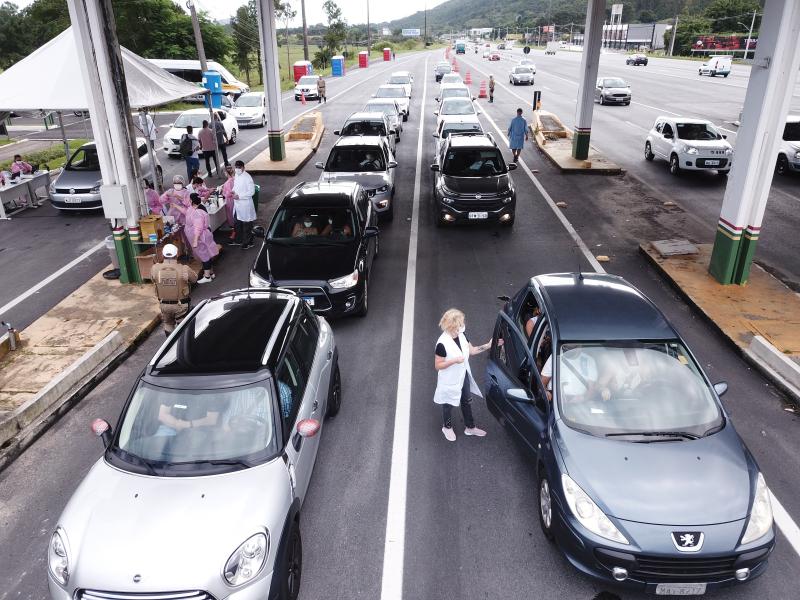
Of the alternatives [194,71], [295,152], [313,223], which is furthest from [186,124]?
[194,71]

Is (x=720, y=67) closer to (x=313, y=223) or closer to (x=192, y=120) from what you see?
(x=192, y=120)

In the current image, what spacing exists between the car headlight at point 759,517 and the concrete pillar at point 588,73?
1657 cm

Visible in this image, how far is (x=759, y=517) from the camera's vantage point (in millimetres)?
4422

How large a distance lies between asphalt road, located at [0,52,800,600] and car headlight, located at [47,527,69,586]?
86 centimetres

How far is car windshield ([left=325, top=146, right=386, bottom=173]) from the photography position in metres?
14.5

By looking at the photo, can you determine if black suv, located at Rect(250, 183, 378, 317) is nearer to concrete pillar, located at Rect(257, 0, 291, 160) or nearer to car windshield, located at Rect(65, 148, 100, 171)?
car windshield, located at Rect(65, 148, 100, 171)

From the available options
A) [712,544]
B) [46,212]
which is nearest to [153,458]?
[712,544]

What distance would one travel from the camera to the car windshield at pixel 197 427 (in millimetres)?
4711

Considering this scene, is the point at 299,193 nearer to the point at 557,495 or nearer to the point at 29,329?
the point at 29,329

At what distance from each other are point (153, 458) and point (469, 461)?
3110mm

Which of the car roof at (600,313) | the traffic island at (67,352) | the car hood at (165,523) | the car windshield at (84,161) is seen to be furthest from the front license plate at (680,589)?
the car windshield at (84,161)

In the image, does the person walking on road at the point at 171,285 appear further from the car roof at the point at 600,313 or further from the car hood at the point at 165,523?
the car roof at the point at 600,313

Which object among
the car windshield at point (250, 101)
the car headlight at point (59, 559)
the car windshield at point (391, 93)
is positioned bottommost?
the car headlight at point (59, 559)

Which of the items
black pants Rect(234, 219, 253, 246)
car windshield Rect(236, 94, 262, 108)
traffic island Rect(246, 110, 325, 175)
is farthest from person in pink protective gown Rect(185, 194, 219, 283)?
car windshield Rect(236, 94, 262, 108)
